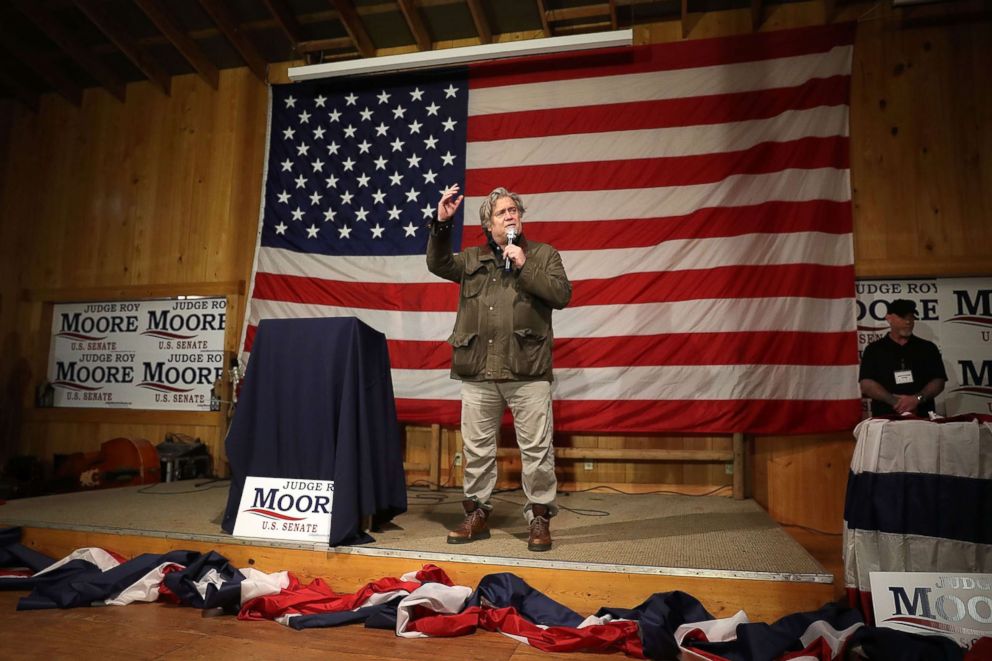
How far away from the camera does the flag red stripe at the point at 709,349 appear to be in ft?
13.0

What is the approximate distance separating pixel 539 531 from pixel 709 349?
2.12 metres

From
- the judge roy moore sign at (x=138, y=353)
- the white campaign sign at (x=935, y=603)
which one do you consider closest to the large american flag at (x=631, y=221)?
the judge roy moore sign at (x=138, y=353)

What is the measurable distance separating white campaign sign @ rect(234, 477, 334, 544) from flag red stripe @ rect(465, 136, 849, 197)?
2723mm

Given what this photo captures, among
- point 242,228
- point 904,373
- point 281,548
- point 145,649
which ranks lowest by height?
point 145,649

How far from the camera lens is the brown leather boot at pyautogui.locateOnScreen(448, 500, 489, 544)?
2.58 m

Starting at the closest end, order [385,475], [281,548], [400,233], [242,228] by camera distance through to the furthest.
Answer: [281,548] < [385,475] < [400,233] < [242,228]

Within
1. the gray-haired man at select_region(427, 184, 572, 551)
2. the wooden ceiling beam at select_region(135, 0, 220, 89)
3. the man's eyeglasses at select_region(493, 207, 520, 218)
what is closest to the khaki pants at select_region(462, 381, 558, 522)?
the gray-haired man at select_region(427, 184, 572, 551)

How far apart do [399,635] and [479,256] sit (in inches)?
61.7

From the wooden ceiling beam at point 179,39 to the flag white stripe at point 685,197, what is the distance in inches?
103

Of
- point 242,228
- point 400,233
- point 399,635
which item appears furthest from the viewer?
point 242,228

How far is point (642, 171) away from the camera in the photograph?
4.38 m

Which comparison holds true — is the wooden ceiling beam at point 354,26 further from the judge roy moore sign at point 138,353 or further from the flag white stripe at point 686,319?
the judge roy moore sign at point 138,353

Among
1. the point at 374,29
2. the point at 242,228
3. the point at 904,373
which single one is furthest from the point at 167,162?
the point at 904,373

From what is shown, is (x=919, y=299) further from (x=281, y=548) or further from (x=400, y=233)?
(x=281, y=548)
